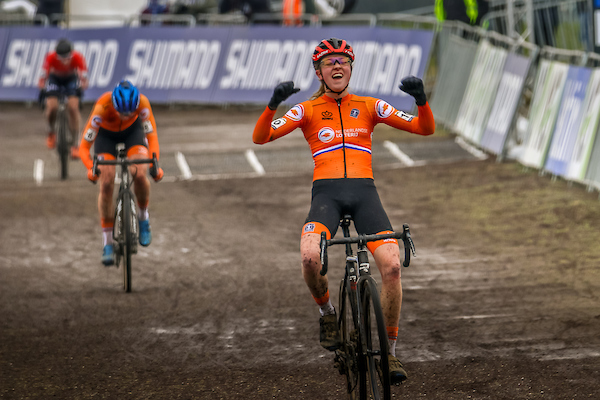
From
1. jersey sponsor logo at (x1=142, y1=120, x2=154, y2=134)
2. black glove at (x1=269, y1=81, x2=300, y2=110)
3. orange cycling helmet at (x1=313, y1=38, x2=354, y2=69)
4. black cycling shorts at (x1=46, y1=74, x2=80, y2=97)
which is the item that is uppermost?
orange cycling helmet at (x1=313, y1=38, x2=354, y2=69)

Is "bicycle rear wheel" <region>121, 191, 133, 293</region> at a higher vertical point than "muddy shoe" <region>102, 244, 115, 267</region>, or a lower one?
higher

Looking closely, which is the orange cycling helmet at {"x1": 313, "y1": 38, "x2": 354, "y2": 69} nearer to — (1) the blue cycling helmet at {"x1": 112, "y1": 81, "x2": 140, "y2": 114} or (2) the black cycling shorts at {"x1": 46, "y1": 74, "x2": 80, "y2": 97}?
(1) the blue cycling helmet at {"x1": 112, "y1": 81, "x2": 140, "y2": 114}

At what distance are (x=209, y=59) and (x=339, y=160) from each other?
16.1 meters

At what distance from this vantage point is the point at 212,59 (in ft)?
71.0

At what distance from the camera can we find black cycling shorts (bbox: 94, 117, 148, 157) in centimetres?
934

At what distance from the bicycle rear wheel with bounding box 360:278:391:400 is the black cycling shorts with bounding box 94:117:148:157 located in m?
4.84

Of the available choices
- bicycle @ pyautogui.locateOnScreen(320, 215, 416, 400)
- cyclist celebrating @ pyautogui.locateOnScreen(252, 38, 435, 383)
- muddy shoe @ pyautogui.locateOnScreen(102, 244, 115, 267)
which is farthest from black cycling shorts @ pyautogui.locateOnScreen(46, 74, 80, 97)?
bicycle @ pyautogui.locateOnScreen(320, 215, 416, 400)

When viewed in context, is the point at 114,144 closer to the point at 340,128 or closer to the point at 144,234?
the point at 144,234

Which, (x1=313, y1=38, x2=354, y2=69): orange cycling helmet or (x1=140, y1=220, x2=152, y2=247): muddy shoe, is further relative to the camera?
(x1=140, y1=220, x2=152, y2=247): muddy shoe

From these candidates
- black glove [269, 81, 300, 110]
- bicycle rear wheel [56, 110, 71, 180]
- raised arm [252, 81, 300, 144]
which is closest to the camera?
black glove [269, 81, 300, 110]

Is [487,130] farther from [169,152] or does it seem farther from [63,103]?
[63,103]

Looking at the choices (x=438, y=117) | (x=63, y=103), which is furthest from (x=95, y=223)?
(x=438, y=117)

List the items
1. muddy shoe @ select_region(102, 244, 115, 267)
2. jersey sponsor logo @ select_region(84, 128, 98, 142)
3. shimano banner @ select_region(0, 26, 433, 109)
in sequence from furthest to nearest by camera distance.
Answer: shimano banner @ select_region(0, 26, 433, 109) < muddy shoe @ select_region(102, 244, 115, 267) < jersey sponsor logo @ select_region(84, 128, 98, 142)

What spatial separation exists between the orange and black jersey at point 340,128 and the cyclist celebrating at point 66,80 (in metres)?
9.46
